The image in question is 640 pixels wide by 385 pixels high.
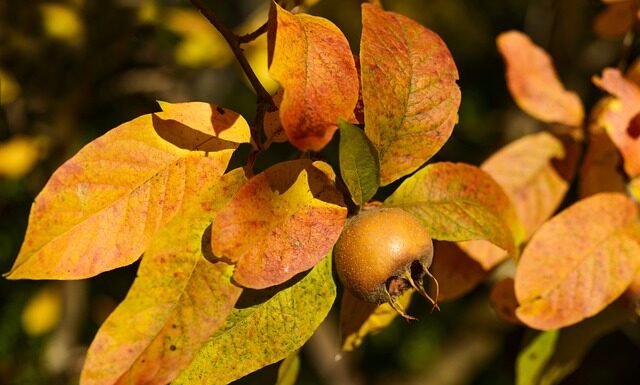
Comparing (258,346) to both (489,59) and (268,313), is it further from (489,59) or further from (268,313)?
(489,59)

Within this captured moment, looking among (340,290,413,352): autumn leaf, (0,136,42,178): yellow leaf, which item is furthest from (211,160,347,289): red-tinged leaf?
(0,136,42,178): yellow leaf

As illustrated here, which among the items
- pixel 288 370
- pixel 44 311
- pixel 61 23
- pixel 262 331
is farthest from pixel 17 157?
pixel 262 331

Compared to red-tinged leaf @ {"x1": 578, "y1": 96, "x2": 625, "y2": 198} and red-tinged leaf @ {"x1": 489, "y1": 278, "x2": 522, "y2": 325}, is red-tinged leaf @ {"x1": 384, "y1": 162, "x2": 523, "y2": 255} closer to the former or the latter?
red-tinged leaf @ {"x1": 489, "y1": 278, "x2": 522, "y2": 325}

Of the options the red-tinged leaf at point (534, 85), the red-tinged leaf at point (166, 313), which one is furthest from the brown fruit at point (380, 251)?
the red-tinged leaf at point (534, 85)

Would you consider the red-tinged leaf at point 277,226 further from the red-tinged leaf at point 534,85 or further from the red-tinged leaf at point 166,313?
the red-tinged leaf at point 534,85

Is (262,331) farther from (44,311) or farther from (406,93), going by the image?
(44,311)

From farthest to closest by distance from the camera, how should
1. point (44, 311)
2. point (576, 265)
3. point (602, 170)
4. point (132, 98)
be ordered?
point (132, 98) < point (44, 311) < point (602, 170) < point (576, 265)
